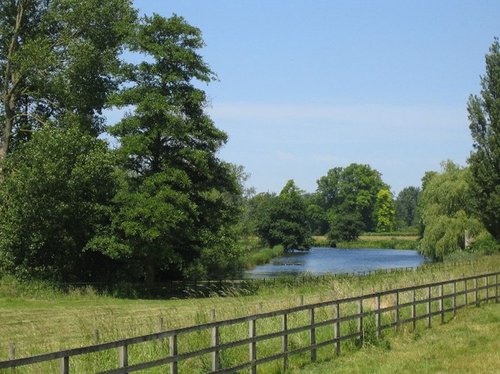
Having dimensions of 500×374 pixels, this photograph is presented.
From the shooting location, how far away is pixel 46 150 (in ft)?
129

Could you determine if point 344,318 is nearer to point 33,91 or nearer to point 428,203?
point 33,91

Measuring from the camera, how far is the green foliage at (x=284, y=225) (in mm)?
141375

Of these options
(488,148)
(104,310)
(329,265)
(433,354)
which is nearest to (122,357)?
(433,354)

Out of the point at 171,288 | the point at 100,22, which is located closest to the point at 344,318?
the point at 171,288

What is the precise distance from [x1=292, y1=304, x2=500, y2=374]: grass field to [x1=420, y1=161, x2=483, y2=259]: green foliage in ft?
157

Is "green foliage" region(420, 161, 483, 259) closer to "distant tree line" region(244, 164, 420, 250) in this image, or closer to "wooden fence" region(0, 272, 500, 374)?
"distant tree line" region(244, 164, 420, 250)

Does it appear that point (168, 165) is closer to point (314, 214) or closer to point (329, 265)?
point (329, 265)

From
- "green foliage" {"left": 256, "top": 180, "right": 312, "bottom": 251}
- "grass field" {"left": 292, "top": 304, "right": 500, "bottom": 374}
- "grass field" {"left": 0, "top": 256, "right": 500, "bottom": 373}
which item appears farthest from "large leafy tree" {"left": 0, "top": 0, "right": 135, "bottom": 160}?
"green foliage" {"left": 256, "top": 180, "right": 312, "bottom": 251}

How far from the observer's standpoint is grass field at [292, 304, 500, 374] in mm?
13425

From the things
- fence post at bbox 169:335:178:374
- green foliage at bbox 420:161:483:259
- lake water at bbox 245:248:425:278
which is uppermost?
green foliage at bbox 420:161:483:259

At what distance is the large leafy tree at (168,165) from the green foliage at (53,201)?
1541 mm

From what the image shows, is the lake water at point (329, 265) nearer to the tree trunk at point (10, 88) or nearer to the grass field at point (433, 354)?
the tree trunk at point (10, 88)

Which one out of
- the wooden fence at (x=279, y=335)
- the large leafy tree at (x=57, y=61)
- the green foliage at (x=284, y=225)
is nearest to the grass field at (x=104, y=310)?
the wooden fence at (x=279, y=335)

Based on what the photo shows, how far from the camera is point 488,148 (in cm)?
5625
